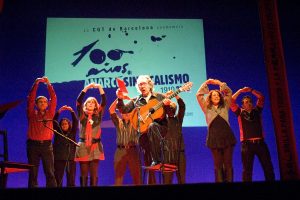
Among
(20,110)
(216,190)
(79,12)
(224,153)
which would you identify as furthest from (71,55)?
(216,190)

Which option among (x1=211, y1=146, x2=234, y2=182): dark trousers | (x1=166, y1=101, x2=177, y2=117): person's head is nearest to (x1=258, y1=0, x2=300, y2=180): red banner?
(x1=211, y1=146, x2=234, y2=182): dark trousers

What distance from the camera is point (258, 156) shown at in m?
5.32

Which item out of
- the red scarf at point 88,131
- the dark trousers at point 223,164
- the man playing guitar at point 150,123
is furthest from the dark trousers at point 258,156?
the red scarf at point 88,131

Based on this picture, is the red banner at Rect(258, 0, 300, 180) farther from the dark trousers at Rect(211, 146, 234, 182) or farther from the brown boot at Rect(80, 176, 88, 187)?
the brown boot at Rect(80, 176, 88, 187)

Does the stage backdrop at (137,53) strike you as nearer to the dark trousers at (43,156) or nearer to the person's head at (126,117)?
the person's head at (126,117)

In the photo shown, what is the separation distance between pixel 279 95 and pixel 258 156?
1.59 meters

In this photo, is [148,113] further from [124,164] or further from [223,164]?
[223,164]

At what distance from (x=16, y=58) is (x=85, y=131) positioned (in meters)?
2.42

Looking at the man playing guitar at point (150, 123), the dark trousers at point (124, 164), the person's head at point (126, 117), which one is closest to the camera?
the man playing guitar at point (150, 123)

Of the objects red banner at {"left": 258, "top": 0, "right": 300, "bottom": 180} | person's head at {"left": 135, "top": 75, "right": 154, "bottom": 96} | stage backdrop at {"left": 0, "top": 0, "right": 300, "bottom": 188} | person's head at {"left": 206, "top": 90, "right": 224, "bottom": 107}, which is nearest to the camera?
red banner at {"left": 258, "top": 0, "right": 300, "bottom": 180}

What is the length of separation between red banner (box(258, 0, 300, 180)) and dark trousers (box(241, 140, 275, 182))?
4.64 feet

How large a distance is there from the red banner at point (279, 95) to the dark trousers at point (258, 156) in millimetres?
1415

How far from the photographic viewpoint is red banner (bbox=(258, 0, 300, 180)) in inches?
151

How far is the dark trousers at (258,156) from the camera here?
17.2 ft
